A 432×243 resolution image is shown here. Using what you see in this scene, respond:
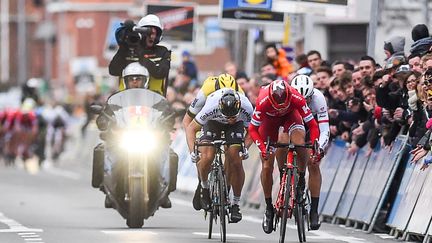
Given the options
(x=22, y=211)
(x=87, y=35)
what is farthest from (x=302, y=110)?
(x=87, y=35)

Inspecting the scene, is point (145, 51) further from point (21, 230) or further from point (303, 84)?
point (303, 84)

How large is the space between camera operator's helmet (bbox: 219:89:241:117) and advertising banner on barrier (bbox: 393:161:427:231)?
2.17 meters

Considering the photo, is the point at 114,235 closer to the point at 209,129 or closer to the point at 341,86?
the point at 209,129

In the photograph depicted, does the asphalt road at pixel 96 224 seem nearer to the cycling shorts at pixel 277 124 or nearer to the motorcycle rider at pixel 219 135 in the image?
the motorcycle rider at pixel 219 135

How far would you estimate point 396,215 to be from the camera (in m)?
19.1

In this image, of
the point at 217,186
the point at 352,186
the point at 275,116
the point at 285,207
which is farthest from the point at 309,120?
the point at 352,186

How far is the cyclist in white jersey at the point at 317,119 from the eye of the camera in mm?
17266

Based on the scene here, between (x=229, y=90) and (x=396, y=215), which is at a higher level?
(x=229, y=90)

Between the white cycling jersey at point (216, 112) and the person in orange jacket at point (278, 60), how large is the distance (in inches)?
301

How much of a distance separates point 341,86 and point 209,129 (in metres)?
4.53

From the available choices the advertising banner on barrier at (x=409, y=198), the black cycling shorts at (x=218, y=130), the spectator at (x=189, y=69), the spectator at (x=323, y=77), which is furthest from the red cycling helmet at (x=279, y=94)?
the spectator at (x=189, y=69)

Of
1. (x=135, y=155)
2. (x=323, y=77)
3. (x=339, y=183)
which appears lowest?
(x=339, y=183)

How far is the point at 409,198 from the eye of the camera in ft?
61.6

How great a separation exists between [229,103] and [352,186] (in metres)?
3.96
